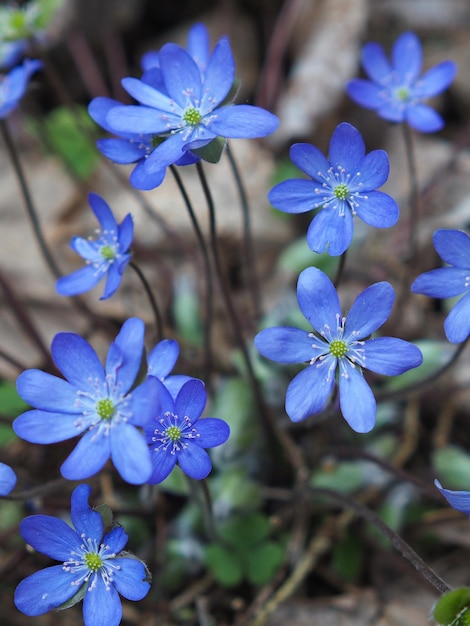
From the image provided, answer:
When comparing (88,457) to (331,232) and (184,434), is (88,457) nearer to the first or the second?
(184,434)

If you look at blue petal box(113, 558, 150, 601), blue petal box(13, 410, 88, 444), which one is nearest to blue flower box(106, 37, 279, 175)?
blue petal box(13, 410, 88, 444)

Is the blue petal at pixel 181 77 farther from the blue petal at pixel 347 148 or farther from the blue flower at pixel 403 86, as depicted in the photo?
the blue flower at pixel 403 86

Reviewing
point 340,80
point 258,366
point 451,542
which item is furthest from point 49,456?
point 340,80

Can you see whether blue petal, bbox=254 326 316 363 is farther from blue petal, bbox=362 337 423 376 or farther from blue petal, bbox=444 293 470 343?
blue petal, bbox=444 293 470 343

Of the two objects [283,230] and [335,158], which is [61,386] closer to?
[335,158]

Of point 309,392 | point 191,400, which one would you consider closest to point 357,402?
point 309,392

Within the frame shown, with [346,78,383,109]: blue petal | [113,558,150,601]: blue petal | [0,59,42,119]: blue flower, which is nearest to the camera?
[113,558,150,601]: blue petal
